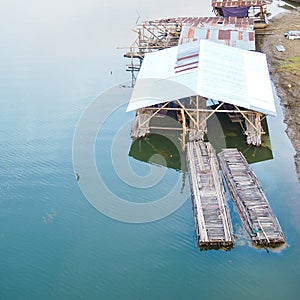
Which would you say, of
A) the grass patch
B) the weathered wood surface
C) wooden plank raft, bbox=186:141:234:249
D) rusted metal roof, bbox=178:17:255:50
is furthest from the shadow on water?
Result: rusted metal roof, bbox=178:17:255:50

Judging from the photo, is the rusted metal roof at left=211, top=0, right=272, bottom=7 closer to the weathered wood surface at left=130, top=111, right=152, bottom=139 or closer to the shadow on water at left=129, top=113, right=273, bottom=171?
the shadow on water at left=129, top=113, right=273, bottom=171

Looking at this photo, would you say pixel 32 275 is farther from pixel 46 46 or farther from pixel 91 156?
pixel 46 46

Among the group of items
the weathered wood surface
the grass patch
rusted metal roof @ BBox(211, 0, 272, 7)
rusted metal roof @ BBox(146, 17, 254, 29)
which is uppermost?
rusted metal roof @ BBox(211, 0, 272, 7)

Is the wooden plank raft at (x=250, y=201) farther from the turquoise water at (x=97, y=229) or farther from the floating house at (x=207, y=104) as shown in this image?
the turquoise water at (x=97, y=229)

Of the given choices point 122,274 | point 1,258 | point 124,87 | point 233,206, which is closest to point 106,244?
point 122,274

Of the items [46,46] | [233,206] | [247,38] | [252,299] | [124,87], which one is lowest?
[252,299]

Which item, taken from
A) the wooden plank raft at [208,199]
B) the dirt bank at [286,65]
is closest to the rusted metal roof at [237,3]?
the dirt bank at [286,65]

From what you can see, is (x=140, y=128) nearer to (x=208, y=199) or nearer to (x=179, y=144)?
(x=179, y=144)
